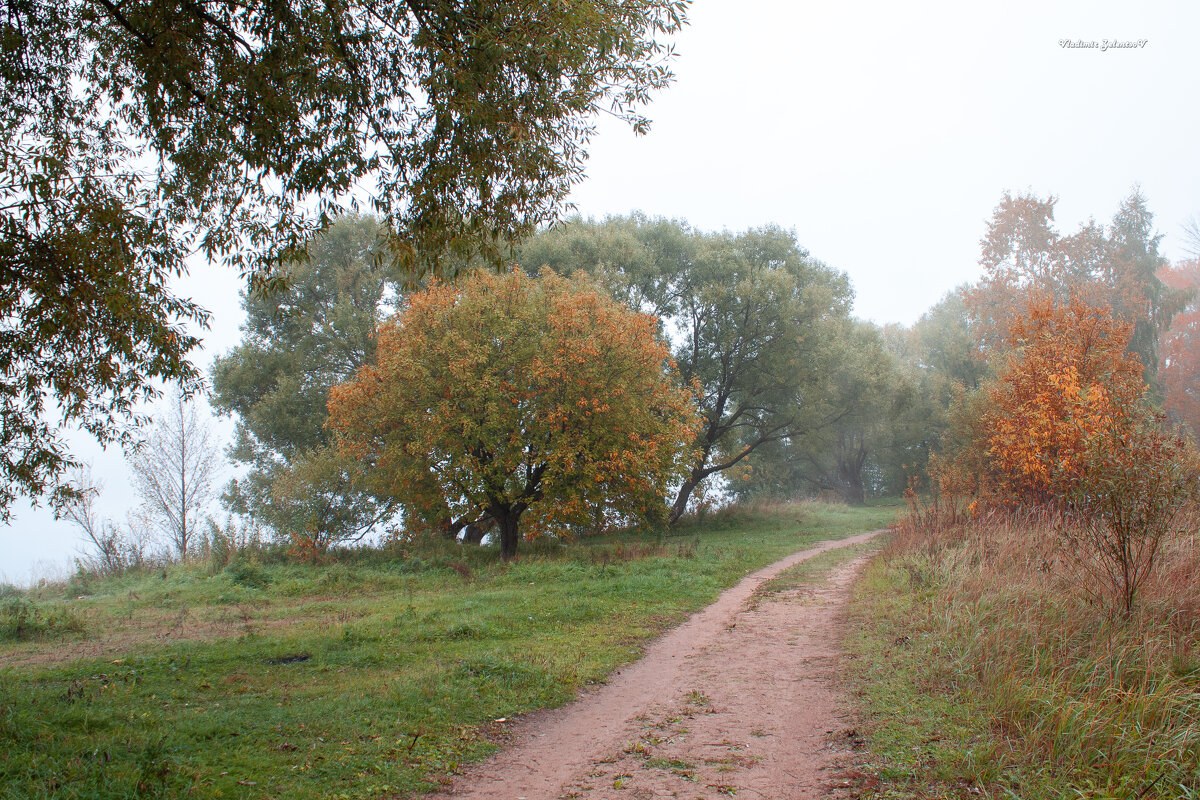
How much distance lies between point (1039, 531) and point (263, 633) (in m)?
11.8

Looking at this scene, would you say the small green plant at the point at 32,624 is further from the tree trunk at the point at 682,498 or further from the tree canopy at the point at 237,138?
the tree trunk at the point at 682,498

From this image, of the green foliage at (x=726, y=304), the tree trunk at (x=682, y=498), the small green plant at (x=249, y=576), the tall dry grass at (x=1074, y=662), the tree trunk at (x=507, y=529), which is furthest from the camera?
the tree trunk at (x=682, y=498)

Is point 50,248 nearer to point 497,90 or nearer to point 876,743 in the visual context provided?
point 497,90

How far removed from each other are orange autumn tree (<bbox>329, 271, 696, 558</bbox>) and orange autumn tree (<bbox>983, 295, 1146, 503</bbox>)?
7877 mm

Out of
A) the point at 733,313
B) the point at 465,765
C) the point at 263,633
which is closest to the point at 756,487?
the point at 733,313

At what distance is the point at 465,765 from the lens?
521cm

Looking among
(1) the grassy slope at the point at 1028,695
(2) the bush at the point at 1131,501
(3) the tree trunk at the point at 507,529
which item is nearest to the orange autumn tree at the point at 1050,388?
(2) the bush at the point at 1131,501

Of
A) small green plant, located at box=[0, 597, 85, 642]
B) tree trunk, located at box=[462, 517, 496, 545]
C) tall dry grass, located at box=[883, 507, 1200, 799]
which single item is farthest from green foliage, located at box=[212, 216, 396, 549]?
tall dry grass, located at box=[883, 507, 1200, 799]

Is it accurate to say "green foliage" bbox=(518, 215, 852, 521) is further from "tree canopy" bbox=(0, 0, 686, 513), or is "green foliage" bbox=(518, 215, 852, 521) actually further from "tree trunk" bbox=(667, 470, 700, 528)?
"tree canopy" bbox=(0, 0, 686, 513)

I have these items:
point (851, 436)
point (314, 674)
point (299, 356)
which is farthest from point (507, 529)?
point (851, 436)

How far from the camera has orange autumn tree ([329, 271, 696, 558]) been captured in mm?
17281

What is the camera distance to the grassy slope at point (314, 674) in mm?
4746

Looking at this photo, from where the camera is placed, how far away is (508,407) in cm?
1744

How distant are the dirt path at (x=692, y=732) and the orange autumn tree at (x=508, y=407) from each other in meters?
8.88
